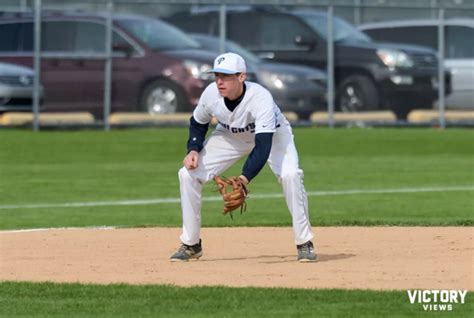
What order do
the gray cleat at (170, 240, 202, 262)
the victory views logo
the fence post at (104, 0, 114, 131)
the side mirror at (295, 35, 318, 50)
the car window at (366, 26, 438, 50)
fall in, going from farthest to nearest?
the car window at (366, 26, 438, 50) → the side mirror at (295, 35, 318, 50) → the fence post at (104, 0, 114, 131) → the gray cleat at (170, 240, 202, 262) → the victory views logo

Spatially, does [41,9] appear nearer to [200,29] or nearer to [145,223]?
[200,29]

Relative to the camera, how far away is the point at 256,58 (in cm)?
2830

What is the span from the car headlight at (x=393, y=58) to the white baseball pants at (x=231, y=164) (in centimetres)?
1760

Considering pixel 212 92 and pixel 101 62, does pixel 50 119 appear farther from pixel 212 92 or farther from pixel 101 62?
pixel 212 92

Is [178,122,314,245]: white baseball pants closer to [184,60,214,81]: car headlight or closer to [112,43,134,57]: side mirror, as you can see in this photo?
[184,60,214,81]: car headlight

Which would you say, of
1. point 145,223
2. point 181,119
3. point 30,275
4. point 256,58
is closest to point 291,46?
point 256,58

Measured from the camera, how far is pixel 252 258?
12.0 metres

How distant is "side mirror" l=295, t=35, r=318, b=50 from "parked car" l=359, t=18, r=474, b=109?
1537mm

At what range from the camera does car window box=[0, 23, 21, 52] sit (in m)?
26.5

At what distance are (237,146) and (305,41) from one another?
17365 millimetres

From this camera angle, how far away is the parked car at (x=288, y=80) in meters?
27.9

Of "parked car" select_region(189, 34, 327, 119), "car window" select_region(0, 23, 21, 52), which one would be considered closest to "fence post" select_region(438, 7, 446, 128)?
"parked car" select_region(189, 34, 327, 119)

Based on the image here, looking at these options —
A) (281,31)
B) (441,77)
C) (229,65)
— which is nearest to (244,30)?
(281,31)

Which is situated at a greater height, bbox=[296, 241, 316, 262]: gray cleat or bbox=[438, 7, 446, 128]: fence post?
bbox=[438, 7, 446, 128]: fence post
